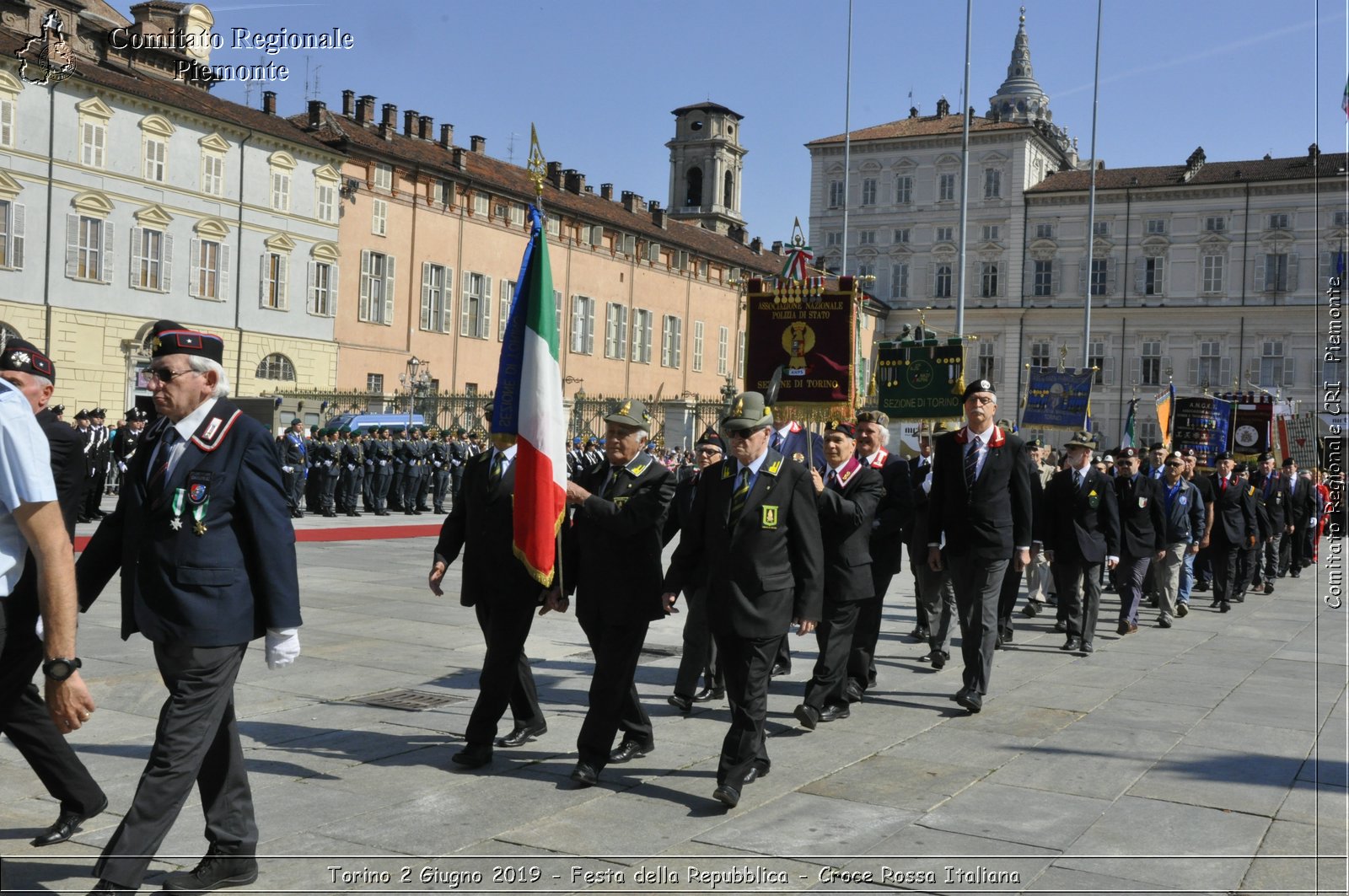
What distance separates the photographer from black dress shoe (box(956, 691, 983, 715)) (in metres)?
8.27

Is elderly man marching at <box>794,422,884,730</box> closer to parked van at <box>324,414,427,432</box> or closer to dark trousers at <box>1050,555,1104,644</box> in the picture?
dark trousers at <box>1050,555,1104,644</box>

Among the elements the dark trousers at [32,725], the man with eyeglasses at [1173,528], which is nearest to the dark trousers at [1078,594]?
the man with eyeglasses at [1173,528]

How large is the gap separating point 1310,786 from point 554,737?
13.2ft

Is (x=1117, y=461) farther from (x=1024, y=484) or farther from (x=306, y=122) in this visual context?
(x=306, y=122)

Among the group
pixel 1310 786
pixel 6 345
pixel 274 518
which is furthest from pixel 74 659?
pixel 1310 786

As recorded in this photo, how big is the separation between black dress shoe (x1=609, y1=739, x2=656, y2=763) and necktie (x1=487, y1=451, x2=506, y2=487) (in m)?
1.55

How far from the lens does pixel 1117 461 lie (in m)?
13.4

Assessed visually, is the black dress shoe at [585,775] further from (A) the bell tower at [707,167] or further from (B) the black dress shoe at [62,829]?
(A) the bell tower at [707,167]

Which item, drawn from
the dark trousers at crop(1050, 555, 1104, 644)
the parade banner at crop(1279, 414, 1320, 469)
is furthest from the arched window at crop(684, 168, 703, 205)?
the dark trousers at crop(1050, 555, 1104, 644)

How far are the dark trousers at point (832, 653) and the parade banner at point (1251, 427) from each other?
20.1 metres

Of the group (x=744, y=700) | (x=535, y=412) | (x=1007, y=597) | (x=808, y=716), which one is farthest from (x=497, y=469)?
(x=1007, y=597)

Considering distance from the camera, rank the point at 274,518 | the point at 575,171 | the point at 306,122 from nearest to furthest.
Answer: the point at 274,518
the point at 306,122
the point at 575,171

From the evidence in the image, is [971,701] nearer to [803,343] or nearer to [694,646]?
[694,646]

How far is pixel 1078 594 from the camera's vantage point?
40.0 feet
